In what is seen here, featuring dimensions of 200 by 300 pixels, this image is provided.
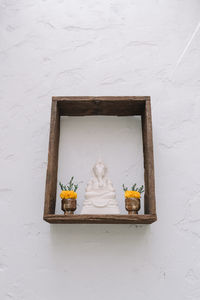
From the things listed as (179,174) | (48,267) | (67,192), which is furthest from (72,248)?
(179,174)

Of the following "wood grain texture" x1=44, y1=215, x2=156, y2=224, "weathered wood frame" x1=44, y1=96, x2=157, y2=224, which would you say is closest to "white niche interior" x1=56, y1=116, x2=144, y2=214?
"weathered wood frame" x1=44, y1=96, x2=157, y2=224

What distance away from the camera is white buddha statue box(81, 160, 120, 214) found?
1.33 metres

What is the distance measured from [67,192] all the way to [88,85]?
603 millimetres

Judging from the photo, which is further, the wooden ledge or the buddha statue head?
the buddha statue head

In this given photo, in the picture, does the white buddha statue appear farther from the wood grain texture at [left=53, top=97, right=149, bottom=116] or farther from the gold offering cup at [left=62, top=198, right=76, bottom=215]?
the wood grain texture at [left=53, top=97, right=149, bottom=116]

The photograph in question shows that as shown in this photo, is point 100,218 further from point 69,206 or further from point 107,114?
point 107,114

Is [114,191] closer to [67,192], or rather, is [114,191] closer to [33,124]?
[67,192]

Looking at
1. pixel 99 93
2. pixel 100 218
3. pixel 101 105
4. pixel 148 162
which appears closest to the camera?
pixel 100 218

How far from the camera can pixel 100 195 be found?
136cm

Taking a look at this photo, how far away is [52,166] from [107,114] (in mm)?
406

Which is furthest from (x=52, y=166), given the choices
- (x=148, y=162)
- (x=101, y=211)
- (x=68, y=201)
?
(x=148, y=162)

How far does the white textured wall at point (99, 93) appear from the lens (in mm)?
1353

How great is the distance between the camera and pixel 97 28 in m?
1.82

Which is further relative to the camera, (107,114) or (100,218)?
(107,114)
